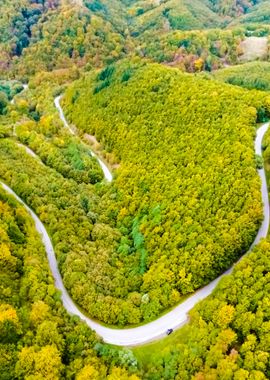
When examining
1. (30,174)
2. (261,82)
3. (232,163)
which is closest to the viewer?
(232,163)

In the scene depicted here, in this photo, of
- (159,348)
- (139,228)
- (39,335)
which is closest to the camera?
(39,335)

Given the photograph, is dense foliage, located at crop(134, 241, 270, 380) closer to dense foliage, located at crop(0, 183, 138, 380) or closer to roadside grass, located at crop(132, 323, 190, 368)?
roadside grass, located at crop(132, 323, 190, 368)

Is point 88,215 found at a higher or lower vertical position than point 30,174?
lower

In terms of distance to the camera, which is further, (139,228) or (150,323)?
(139,228)

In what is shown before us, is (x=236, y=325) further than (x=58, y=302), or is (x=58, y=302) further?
(x=58, y=302)

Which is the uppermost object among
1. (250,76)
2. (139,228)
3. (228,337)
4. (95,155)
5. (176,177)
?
(176,177)

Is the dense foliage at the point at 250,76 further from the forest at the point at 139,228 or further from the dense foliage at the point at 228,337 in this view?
the dense foliage at the point at 228,337

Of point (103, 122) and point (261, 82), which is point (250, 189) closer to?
point (103, 122)

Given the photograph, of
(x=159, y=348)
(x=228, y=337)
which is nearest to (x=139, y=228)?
(x=159, y=348)

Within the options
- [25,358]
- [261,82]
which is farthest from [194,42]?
[25,358]

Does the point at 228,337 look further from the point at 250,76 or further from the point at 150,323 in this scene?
the point at 250,76
